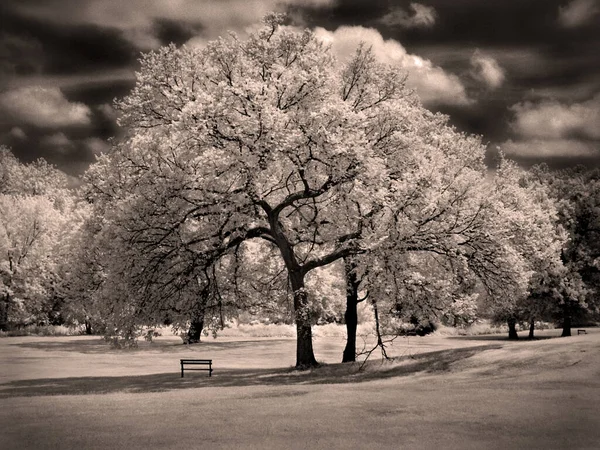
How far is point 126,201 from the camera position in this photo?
2664cm

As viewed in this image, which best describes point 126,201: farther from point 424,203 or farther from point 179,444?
point 179,444

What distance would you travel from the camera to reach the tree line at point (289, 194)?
25938 mm

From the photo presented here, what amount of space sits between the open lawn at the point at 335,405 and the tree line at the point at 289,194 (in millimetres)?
2881

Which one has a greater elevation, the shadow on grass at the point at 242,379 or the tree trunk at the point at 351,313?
the tree trunk at the point at 351,313

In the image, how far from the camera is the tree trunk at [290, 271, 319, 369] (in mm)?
28625

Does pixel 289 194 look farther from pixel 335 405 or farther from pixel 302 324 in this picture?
Result: pixel 335 405

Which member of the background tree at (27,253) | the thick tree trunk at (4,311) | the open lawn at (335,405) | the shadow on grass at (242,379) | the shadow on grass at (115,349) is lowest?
the shadow on grass at (115,349)

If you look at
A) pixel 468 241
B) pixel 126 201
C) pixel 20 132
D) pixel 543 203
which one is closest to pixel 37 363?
pixel 126 201

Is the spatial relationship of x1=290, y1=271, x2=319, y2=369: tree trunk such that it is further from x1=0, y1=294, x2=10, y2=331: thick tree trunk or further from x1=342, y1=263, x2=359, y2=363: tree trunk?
x1=0, y1=294, x2=10, y2=331: thick tree trunk

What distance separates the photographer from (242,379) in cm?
2942

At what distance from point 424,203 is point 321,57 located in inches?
335

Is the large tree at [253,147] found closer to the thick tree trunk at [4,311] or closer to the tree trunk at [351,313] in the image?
the tree trunk at [351,313]

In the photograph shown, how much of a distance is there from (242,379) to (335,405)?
12.7 metres

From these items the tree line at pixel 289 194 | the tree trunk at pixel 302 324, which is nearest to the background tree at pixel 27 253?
the tree line at pixel 289 194
